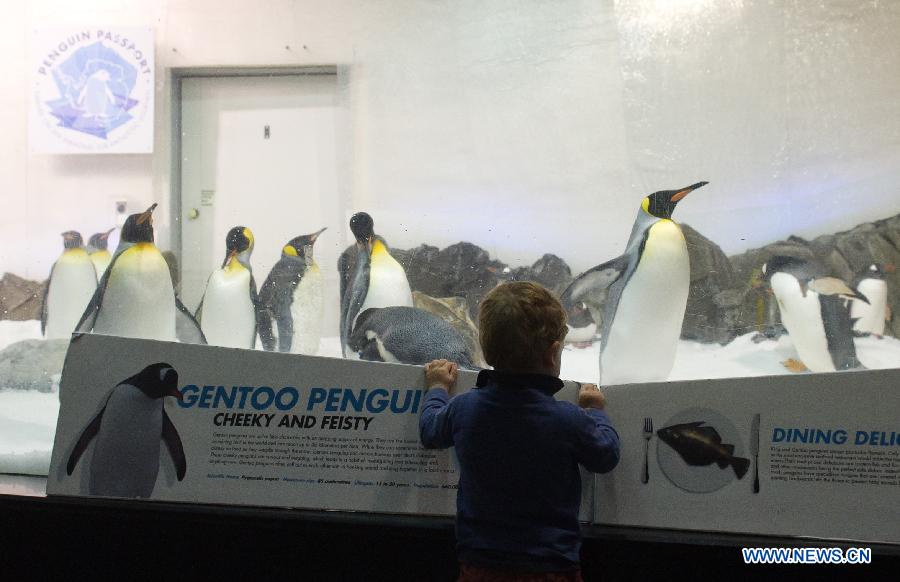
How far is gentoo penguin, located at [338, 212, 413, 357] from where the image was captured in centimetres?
227

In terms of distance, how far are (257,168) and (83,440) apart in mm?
1422

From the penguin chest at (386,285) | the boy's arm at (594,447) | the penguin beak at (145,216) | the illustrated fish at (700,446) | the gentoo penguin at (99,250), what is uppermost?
the penguin beak at (145,216)

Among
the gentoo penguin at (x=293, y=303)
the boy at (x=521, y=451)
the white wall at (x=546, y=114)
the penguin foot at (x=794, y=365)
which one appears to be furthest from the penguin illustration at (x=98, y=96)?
the penguin foot at (x=794, y=365)

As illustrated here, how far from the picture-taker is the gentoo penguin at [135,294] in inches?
85.0

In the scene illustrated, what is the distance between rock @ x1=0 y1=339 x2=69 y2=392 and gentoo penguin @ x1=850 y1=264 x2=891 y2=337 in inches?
89.1

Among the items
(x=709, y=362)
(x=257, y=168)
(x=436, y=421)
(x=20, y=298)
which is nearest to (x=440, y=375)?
(x=436, y=421)

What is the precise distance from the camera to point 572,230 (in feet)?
7.80

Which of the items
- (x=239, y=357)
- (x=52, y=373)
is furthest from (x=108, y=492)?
(x=52, y=373)

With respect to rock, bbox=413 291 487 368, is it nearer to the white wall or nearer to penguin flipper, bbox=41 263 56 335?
the white wall

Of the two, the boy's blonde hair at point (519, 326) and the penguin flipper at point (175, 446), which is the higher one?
the boy's blonde hair at point (519, 326)

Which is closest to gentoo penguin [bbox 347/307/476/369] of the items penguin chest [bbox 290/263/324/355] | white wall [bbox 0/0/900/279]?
penguin chest [bbox 290/263/324/355]

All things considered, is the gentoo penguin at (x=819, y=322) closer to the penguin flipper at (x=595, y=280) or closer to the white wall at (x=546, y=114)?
the white wall at (x=546, y=114)

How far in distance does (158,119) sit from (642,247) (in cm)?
150

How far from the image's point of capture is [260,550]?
114 cm
